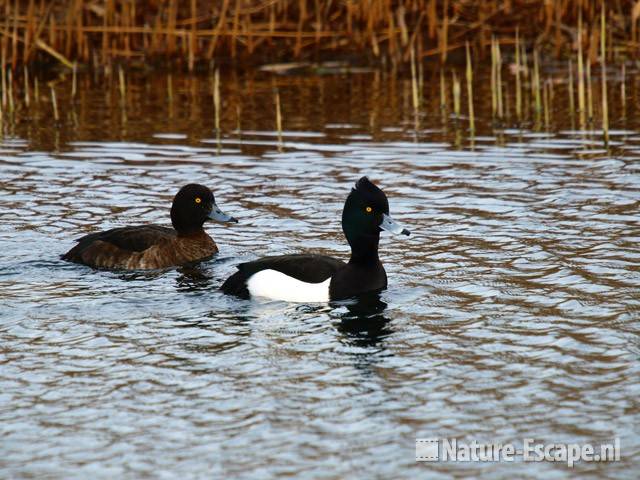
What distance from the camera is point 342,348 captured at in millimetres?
8711

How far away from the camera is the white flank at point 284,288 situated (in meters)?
10.1

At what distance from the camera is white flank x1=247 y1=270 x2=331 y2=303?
10.1 m

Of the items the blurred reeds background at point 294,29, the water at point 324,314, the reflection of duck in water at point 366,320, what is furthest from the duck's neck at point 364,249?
the blurred reeds background at point 294,29

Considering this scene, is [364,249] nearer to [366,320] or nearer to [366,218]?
[366,218]

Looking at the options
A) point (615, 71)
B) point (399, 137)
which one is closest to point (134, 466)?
point (399, 137)

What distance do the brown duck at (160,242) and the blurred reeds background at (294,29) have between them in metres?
10.4

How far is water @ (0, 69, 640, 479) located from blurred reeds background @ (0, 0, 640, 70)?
4681 millimetres

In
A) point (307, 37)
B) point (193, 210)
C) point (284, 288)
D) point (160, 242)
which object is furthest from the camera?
point (307, 37)

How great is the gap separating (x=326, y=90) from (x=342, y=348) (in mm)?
12671

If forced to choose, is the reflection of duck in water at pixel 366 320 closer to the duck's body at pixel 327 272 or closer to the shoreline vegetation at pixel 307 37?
the duck's body at pixel 327 272

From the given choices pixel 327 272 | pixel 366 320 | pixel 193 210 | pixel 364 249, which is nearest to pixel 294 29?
pixel 193 210

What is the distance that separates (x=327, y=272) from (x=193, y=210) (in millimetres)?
2314

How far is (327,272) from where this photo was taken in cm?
1012

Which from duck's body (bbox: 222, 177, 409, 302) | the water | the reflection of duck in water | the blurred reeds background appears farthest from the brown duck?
the blurred reeds background
